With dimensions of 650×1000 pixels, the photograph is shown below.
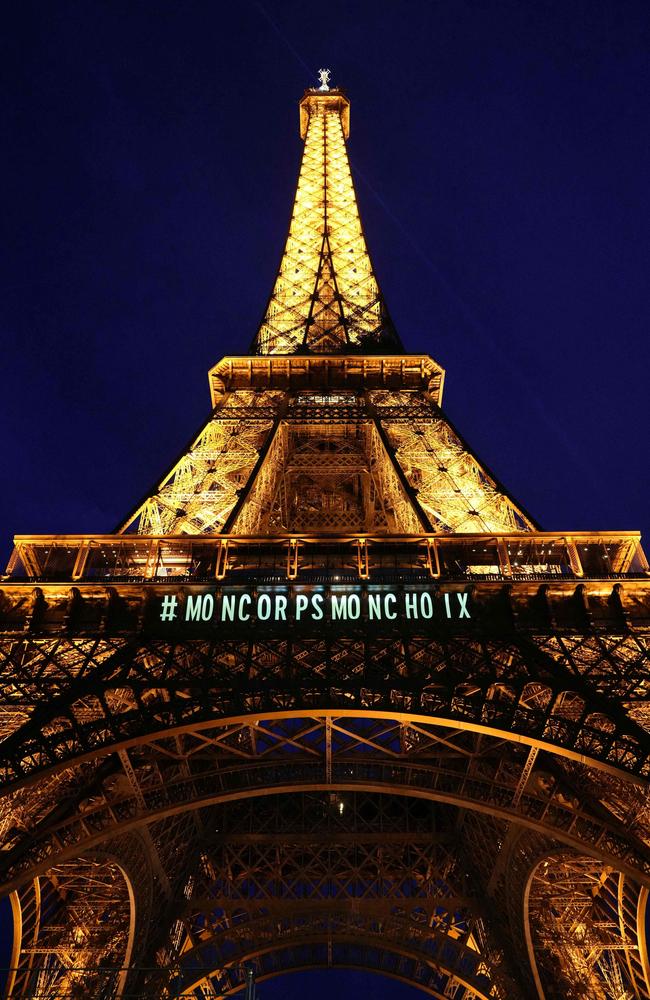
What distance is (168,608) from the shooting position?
59.7ft

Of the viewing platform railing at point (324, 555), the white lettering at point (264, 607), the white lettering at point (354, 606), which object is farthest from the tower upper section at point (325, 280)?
the white lettering at point (354, 606)

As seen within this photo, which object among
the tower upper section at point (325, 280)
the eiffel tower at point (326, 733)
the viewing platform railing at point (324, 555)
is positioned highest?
the tower upper section at point (325, 280)

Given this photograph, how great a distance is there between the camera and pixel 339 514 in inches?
Result: 1455

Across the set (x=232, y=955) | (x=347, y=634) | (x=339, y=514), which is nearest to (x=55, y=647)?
(x=347, y=634)

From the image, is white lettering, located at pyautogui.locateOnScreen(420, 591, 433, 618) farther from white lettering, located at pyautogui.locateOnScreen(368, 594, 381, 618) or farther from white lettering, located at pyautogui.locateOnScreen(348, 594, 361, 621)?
white lettering, located at pyautogui.locateOnScreen(348, 594, 361, 621)

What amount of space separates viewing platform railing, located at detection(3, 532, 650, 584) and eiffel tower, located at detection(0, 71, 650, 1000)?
85mm

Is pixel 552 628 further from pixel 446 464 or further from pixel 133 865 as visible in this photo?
pixel 133 865

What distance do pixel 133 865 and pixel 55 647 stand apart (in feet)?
27.4

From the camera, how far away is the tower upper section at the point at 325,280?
3953 cm

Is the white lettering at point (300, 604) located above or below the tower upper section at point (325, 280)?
below

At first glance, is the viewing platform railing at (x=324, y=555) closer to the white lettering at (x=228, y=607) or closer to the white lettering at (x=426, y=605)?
the white lettering at (x=228, y=607)

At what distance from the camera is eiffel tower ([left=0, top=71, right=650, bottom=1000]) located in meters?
15.8

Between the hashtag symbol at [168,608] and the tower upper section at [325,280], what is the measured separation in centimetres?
2042

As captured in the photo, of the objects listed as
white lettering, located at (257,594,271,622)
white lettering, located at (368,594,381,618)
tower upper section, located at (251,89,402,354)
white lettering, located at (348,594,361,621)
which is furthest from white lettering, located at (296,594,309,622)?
tower upper section, located at (251,89,402,354)
